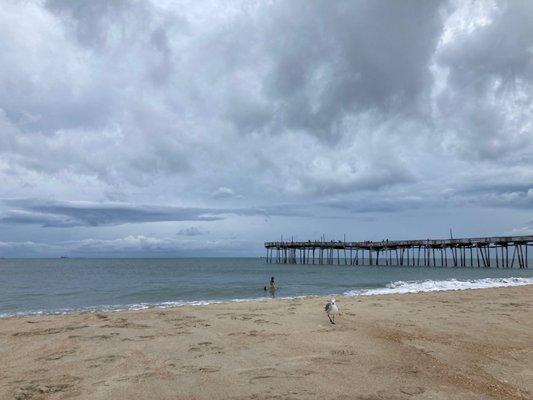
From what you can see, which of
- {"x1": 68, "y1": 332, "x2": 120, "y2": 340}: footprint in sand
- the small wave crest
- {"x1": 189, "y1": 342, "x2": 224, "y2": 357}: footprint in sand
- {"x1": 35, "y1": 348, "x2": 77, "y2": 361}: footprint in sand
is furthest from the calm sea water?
{"x1": 189, "y1": 342, "x2": 224, "y2": 357}: footprint in sand

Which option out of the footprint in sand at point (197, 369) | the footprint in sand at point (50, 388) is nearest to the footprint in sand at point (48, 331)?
the footprint in sand at point (50, 388)

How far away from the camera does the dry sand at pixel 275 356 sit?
18.7 feet

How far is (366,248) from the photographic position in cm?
7181

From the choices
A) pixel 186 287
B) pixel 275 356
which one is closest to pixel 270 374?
pixel 275 356

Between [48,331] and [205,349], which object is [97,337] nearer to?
[48,331]

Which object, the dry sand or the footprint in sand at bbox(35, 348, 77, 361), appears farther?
the footprint in sand at bbox(35, 348, 77, 361)

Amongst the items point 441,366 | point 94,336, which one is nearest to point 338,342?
point 441,366

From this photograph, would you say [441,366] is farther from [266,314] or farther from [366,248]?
[366,248]

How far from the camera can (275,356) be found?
743 cm

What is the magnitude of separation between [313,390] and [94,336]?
656 cm

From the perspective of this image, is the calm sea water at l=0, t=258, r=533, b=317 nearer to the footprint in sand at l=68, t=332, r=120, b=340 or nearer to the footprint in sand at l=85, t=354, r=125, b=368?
the footprint in sand at l=68, t=332, r=120, b=340

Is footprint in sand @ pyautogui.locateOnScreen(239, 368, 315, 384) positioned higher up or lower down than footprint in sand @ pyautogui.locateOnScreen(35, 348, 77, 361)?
higher up

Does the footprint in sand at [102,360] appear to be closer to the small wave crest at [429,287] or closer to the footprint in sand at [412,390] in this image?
the footprint in sand at [412,390]

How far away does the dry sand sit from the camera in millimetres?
5688
